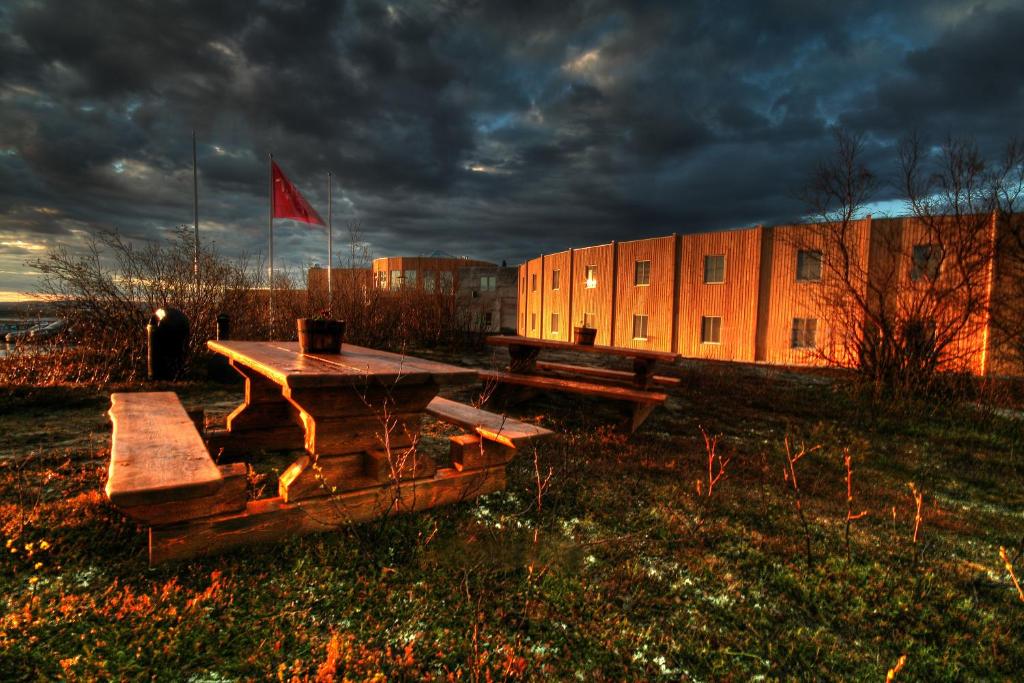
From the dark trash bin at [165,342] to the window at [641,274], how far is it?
19.2 metres

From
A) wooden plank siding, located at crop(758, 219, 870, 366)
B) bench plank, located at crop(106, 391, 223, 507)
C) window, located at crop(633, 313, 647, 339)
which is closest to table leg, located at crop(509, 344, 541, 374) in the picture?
bench plank, located at crop(106, 391, 223, 507)

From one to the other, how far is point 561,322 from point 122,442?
25.6 meters

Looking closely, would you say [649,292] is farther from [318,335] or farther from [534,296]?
[318,335]

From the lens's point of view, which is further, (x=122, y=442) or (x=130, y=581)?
(x=122, y=442)

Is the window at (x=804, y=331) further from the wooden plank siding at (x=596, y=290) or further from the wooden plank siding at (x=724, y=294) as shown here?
the wooden plank siding at (x=596, y=290)

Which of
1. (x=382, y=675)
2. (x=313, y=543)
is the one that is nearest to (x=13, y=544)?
(x=313, y=543)

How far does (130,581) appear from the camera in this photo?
1.98 metres

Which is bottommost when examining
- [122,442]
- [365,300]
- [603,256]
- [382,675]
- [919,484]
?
[919,484]

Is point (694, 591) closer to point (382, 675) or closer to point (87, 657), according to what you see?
point (382, 675)

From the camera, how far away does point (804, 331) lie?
18.1m

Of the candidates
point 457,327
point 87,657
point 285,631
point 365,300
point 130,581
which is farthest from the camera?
point 457,327

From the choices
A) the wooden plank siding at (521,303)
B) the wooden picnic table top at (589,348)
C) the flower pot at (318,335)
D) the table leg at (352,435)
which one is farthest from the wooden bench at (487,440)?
the wooden plank siding at (521,303)

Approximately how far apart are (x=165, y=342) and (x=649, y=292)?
19.4 metres

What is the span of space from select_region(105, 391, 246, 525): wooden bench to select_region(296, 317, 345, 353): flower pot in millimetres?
820
